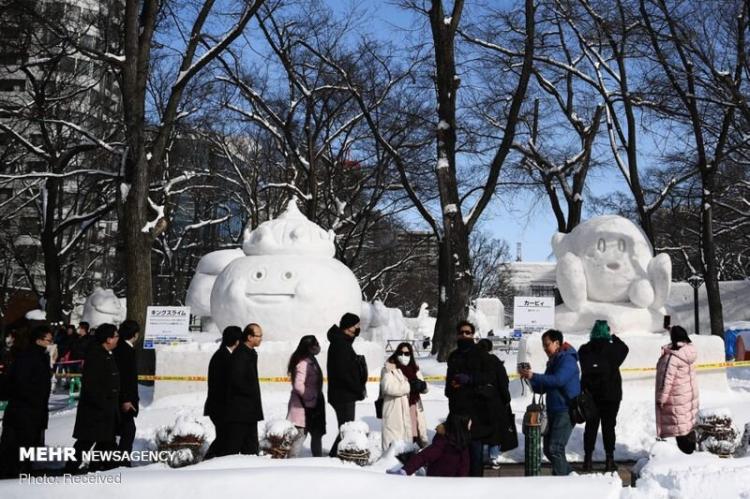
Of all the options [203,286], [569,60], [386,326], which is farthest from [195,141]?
[569,60]

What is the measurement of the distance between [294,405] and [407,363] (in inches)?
46.4

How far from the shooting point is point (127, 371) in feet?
25.8

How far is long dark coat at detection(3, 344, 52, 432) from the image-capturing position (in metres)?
6.91

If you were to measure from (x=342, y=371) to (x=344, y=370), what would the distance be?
0.07ft

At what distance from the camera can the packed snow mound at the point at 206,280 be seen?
24.7 metres

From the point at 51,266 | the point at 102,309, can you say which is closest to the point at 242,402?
the point at 51,266

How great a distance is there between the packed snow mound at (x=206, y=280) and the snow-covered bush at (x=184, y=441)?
17864 millimetres

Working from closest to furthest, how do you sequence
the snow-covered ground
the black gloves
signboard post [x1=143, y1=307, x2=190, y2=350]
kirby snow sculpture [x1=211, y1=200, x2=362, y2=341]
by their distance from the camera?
the snow-covered ground < the black gloves < kirby snow sculpture [x1=211, y1=200, x2=362, y2=341] < signboard post [x1=143, y1=307, x2=190, y2=350]

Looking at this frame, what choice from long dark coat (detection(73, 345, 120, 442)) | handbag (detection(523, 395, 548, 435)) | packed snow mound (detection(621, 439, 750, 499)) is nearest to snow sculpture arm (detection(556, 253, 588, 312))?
handbag (detection(523, 395, 548, 435))

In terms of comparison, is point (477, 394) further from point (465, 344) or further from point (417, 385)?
point (417, 385)

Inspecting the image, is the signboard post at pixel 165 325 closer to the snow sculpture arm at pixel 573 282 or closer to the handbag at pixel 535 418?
the snow sculpture arm at pixel 573 282

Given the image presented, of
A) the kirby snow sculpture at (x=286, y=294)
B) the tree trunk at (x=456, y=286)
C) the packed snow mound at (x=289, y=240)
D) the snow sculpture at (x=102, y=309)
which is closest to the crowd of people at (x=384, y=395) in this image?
the kirby snow sculpture at (x=286, y=294)

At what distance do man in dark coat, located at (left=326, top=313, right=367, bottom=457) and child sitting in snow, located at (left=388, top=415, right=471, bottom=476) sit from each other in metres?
1.92

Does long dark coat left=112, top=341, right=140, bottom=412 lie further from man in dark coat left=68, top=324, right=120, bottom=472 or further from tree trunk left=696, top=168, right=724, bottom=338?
tree trunk left=696, top=168, right=724, bottom=338
